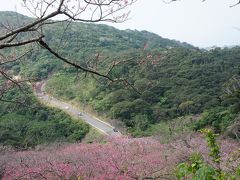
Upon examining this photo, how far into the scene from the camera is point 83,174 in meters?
16.5

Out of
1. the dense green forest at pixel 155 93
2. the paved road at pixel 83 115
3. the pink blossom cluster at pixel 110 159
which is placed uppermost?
the dense green forest at pixel 155 93

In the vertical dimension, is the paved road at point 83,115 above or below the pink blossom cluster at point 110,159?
above

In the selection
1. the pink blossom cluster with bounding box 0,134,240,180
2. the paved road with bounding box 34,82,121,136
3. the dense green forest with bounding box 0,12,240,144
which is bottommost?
the pink blossom cluster with bounding box 0,134,240,180

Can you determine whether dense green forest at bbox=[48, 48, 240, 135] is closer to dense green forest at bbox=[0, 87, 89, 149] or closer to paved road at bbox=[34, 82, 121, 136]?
paved road at bbox=[34, 82, 121, 136]

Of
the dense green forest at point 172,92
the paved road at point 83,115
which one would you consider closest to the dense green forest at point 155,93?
the dense green forest at point 172,92

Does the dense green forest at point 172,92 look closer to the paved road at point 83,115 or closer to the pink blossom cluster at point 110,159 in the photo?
the paved road at point 83,115

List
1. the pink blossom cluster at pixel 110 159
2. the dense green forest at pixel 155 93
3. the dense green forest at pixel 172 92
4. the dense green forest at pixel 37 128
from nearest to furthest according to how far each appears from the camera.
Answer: the pink blossom cluster at pixel 110 159
the dense green forest at pixel 37 128
the dense green forest at pixel 155 93
the dense green forest at pixel 172 92

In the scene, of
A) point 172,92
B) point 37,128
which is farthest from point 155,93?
point 37,128

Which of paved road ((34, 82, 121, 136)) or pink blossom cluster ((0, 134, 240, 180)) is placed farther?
paved road ((34, 82, 121, 136))

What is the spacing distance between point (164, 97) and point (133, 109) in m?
3.18

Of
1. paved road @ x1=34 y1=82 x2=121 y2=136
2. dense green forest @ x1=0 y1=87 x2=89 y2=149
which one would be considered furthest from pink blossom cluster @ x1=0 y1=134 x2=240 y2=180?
paved road @ x1=34 y1=82 x2=121 y2=136

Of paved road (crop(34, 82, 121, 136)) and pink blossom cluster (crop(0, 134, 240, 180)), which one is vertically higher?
paved road (crop(34, 82, 121, 136))

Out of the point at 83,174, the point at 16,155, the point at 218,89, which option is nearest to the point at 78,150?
the point at 16,155

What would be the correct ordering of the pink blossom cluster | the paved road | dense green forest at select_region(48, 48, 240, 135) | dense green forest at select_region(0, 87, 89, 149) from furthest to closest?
the paved road → dense green forest at select_region(48, 48, 240, 135) → dense green forest at select_region(0, 87, 89, 149) → the pink blossom cluster
